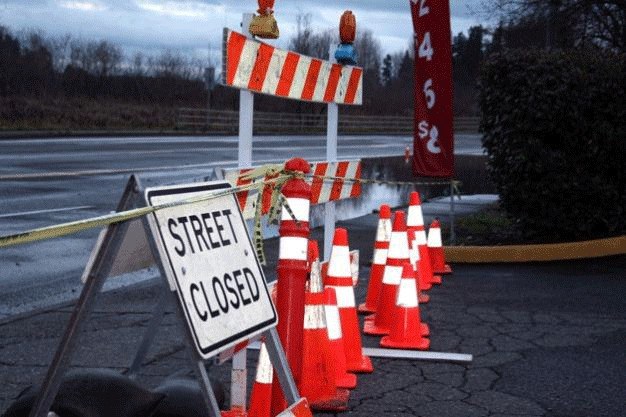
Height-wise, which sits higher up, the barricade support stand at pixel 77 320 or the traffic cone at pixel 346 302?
the barricade support stand at pixel 77 320

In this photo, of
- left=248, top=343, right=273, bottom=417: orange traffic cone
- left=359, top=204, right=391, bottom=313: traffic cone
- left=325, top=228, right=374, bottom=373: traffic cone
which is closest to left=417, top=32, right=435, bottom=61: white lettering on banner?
left=359, top=204, right=391, bottom=313: traffic cone

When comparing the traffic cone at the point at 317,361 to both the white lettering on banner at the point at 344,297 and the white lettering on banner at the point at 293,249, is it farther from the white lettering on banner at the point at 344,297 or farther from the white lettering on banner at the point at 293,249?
the white lettering on banner at the point at 344,297

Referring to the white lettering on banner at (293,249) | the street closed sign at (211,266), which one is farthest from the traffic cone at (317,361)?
the street closed sign at (211,266)

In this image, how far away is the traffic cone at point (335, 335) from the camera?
5766mm

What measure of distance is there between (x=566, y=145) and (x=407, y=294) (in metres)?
5.31

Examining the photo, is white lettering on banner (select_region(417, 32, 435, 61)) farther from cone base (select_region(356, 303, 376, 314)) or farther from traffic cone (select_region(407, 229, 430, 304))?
cone base (select_region(356, 303, 376, 314))

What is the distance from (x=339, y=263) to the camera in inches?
246

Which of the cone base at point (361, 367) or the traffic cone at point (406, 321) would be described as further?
the traffic cone at point (406, 321)

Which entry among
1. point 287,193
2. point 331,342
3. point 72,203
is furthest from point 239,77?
point 72,203

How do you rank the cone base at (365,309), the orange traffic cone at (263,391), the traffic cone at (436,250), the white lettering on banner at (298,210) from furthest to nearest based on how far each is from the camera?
1. the traffic cone at (436,250)
2. the cone base at (365,309)
3. the white lettering on banner at (298,210)
4. the orange traffic cone at (263,391)

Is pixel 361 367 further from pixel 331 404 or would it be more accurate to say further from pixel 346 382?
pixel 331 404

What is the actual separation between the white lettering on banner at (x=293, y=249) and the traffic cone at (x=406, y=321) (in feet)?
6.75

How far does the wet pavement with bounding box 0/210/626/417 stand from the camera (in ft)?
18.2

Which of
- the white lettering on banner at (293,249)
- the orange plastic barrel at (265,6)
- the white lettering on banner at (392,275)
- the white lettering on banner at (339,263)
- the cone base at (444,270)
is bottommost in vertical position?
the cone base at (444,270)
